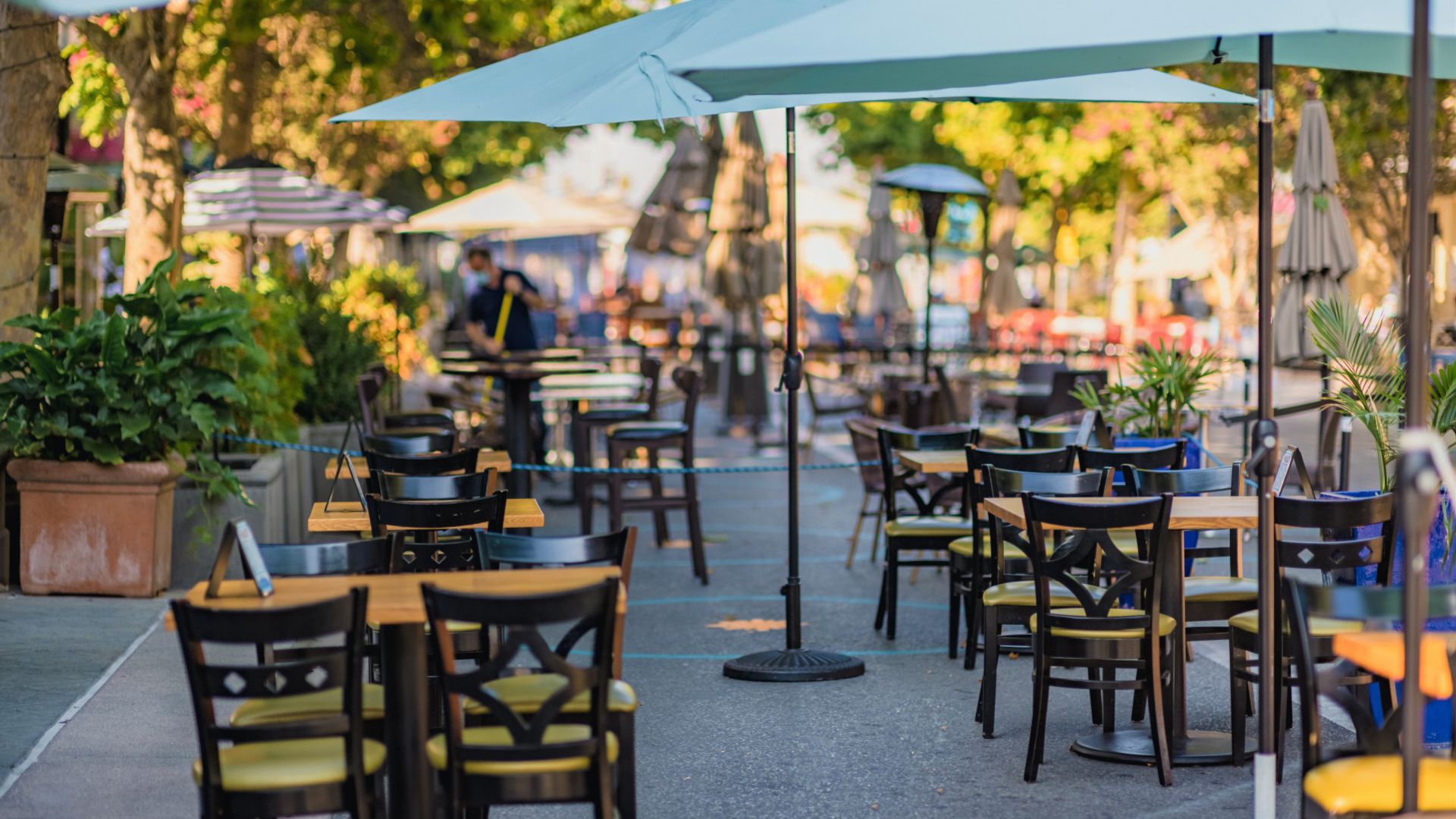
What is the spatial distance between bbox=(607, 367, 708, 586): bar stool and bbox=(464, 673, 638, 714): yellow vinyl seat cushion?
15.8ft

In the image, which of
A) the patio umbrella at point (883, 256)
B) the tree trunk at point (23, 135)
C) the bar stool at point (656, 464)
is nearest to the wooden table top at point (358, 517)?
the bar stool at point (656, 464)

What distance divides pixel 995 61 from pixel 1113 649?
2340mm

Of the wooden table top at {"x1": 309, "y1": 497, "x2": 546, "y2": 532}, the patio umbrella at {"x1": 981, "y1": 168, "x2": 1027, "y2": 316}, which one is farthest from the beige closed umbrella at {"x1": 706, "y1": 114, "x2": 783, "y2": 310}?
the wooden table top at {"x1": 309, "y1": 497, "x2": 546, "y2": 532}

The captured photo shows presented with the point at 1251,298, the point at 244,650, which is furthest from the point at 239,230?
the point at 1251,298

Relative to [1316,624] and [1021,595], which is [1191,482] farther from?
[1316,624]

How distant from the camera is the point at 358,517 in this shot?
24.5 ft

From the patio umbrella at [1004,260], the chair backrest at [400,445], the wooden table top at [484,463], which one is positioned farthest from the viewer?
the patio umbrella at [1004,260]

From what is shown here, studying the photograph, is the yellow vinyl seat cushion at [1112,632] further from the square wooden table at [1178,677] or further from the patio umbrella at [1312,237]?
the patio umbrella at [1312,237]

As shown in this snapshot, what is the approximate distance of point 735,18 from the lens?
6074mm

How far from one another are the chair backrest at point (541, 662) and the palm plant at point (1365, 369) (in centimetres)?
425

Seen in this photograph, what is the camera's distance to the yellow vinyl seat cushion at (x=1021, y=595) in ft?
23.0

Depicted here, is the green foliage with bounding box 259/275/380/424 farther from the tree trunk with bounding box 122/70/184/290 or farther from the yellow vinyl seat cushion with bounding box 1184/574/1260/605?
the yellow vinyl seat cushion with bounding box 1184/574/1260/605

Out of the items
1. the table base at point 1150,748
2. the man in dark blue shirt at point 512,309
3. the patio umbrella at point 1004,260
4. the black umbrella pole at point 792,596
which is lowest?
the table base at point 1150,748

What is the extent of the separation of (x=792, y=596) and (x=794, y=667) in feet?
1.14
